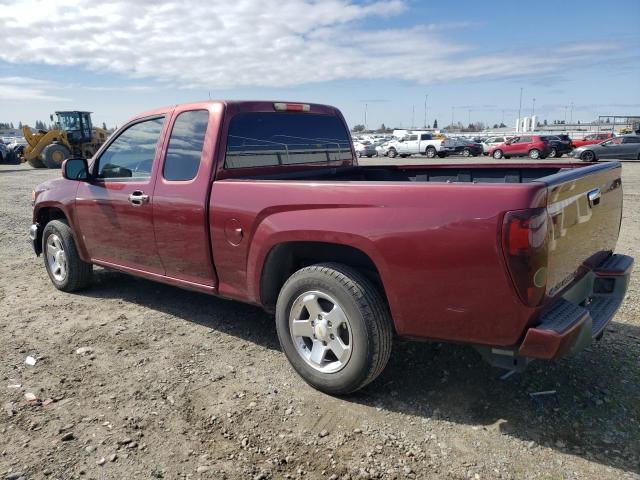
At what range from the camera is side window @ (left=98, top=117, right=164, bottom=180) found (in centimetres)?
446

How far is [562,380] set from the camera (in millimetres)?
3488

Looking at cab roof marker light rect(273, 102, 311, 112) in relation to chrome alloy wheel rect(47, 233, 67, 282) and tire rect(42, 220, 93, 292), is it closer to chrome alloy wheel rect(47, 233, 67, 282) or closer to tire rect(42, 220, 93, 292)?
tire rect(42, 220, 93, 292)

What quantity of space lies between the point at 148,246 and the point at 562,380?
330 cm

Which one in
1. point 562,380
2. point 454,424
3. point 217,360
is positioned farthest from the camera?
point 217,360

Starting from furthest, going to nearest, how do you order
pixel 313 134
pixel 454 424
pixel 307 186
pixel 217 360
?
pixel 313 134
pixel 217 360
pixel 307 186
pixel 454 424

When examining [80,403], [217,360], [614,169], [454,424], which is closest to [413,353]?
[454,424]

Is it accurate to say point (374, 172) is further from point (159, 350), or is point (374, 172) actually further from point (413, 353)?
point (159, 350)

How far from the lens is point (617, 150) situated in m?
26.3

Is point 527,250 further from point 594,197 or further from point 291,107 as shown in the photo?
point 291,107

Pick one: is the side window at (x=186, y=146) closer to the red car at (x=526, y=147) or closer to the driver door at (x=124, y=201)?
the driver door at (x=124, y=201)

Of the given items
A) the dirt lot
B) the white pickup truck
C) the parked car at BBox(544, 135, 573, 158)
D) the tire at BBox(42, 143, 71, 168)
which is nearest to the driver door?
the dirt lot

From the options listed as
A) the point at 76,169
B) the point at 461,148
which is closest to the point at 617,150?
the point at 461,148

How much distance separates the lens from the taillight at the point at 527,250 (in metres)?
2.50

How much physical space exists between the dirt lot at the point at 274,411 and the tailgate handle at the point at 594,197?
118 cm
